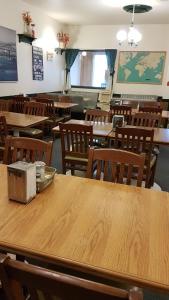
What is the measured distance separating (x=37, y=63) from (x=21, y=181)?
17.0 feet

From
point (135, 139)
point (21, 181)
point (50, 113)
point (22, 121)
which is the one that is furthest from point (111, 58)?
point (21, 181)

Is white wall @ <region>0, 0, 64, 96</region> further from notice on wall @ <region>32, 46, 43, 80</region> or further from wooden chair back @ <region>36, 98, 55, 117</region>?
wooden chair back @ <region>36, 98, 55, 117</region>

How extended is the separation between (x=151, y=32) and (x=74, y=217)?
645 cm

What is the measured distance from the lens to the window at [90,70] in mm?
7125

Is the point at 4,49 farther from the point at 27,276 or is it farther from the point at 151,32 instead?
the point at 27,276

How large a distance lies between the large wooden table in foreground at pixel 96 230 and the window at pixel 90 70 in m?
6.26

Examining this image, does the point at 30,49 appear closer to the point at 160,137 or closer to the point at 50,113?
the point at 50,113

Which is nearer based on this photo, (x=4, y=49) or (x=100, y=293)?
(x=100, y=293)

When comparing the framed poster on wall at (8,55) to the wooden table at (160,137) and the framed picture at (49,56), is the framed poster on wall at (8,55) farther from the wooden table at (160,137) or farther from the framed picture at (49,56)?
the wooden table at (160,137)

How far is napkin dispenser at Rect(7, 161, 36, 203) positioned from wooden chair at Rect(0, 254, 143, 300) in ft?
1.75

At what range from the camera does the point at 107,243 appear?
926 mm

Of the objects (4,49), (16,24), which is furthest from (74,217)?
(16,24)

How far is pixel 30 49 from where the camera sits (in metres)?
5.42

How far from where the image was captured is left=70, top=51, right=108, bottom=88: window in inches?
281
